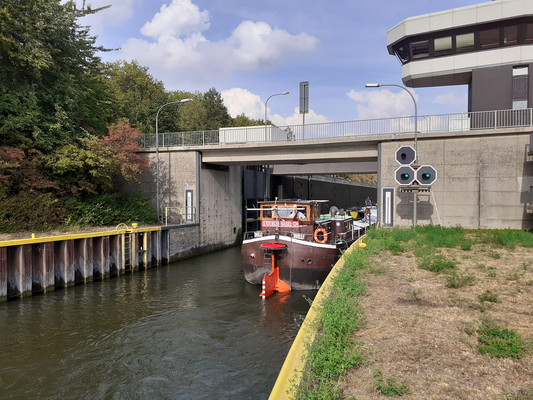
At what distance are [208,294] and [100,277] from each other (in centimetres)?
649

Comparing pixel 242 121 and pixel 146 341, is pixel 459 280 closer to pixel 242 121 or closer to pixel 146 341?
pixel 146 341

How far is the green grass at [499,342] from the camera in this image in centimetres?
564

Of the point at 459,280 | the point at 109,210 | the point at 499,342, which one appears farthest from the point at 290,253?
the point at 109,210

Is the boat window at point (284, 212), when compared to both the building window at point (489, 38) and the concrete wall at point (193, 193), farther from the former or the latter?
the building window at point (489, 38)

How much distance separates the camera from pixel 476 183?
72.7 feet

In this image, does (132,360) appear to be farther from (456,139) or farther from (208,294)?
(456,139)

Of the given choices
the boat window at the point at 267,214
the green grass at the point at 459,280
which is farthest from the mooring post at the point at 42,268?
the green grass at the point at 459,280

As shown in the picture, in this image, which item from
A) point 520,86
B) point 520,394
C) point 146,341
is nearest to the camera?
point 520,394

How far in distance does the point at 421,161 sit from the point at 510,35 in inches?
377

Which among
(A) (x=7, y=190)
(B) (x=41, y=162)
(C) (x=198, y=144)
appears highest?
(C) (x=198, y=144)

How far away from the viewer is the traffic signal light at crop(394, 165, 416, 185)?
2020 centimetres

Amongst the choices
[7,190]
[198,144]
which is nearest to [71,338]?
[7,190]

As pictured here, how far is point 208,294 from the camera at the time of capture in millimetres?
17375

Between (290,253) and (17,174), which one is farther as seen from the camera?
(17,174)
